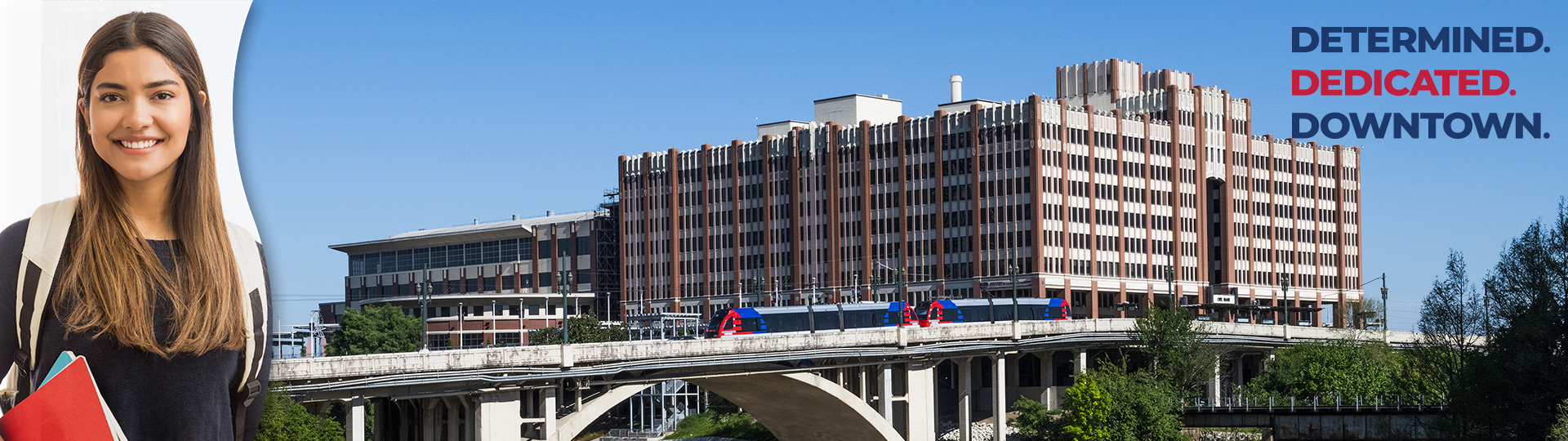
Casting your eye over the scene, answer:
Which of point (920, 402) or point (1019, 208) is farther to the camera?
point (1019, 208)

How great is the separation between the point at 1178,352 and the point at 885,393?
111ft

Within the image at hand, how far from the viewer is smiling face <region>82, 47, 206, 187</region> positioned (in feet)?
28.1

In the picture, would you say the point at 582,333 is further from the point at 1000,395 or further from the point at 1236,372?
the point at 1236,372

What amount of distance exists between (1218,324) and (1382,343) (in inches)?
563

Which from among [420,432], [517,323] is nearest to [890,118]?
[517,323]

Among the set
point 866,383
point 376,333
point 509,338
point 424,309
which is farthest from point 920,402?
point 509,338

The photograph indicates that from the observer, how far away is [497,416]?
50.3m

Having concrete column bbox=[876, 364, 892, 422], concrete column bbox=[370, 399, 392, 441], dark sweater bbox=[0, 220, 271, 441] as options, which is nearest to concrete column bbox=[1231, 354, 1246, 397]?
concrete column bbox=[876, 364, 892, 422]

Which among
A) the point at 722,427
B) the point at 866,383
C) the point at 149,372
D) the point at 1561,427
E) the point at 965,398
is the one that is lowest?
the point at 722,427

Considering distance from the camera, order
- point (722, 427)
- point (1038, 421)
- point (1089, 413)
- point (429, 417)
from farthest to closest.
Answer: point (722, 427) < point (1038, 421) < point (1089, 413) < point (429, 417)

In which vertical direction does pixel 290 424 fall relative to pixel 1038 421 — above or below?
above

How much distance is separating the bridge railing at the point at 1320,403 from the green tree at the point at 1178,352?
1966mm

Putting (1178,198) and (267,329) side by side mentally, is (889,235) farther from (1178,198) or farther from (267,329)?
(267,329)

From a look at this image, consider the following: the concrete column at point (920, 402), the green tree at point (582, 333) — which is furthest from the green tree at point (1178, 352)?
the green tree at point (582, 333)
